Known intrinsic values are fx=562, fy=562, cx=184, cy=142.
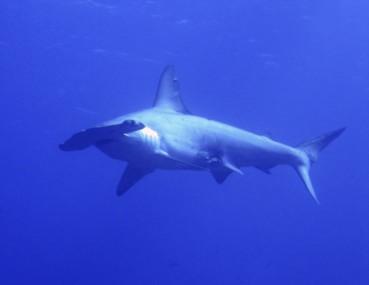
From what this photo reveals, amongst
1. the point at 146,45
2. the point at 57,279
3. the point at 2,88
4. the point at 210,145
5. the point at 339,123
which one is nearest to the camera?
the point at 210,145

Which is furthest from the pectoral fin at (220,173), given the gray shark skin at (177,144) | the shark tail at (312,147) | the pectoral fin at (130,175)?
the shark tail at (312,147)

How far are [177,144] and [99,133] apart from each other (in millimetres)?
1781

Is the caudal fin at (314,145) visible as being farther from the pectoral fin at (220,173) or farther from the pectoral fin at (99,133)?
the pectoral fin at (99,133)

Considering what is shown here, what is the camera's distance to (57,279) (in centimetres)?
2748

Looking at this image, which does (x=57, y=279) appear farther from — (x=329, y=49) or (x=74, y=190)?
(x=329, y=49)

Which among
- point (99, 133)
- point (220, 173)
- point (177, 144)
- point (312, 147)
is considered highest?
point (312, 147)

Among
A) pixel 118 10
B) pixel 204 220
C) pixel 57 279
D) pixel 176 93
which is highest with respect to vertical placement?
pixel 118 10

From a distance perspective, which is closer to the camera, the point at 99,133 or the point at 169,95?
the point at 99,133

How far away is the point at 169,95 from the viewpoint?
9555 mm

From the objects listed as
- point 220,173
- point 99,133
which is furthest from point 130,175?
point 99,133

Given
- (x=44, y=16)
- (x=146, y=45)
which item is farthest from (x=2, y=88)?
(x=146, y=45)

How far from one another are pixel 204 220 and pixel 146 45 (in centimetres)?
1212

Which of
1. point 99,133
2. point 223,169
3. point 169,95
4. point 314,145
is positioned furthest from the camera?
point 314,145

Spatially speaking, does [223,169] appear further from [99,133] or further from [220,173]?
[99,133]
